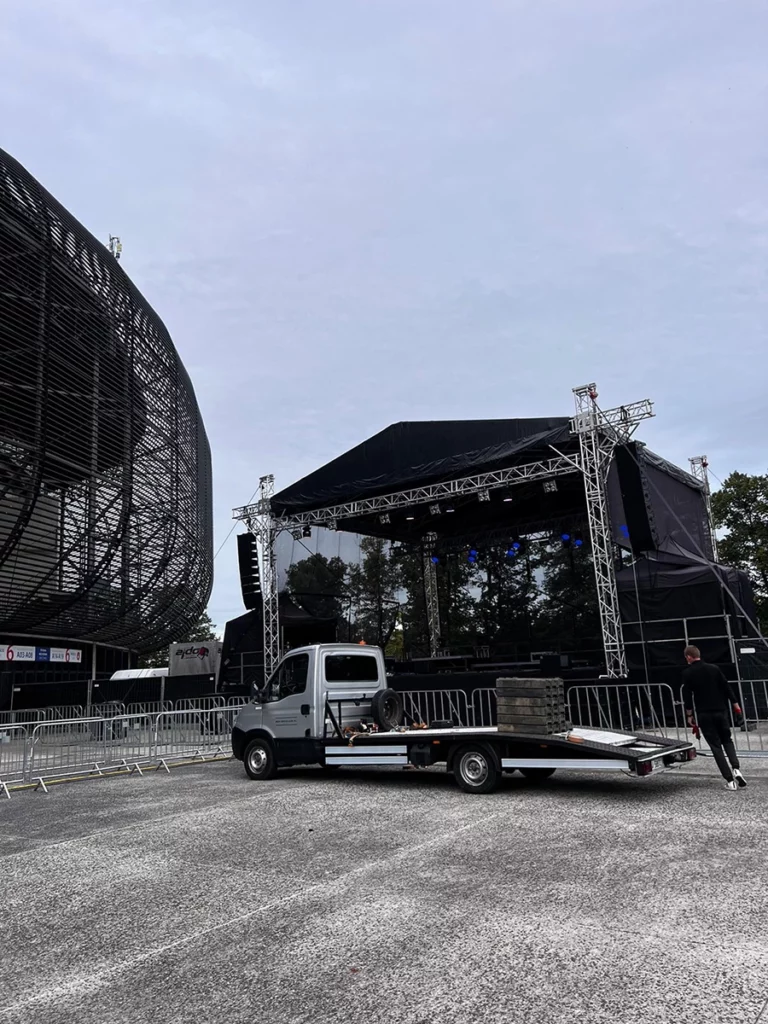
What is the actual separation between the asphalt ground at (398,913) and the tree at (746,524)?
3737 cm

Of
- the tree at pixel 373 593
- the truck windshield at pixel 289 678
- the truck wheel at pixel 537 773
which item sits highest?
the tree at pixel 373 593

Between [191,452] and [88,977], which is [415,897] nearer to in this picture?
[88,977]

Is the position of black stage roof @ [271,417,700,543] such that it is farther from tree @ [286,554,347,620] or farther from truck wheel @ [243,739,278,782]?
truck wheel @ [243,739,278,782]

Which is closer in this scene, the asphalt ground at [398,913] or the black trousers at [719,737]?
the asphalt ground at [398,913]

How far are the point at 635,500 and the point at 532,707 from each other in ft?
38.1

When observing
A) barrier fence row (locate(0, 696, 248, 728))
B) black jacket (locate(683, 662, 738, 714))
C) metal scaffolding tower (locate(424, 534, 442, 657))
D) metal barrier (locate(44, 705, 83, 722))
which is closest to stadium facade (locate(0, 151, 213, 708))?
barrier fence row (locate(0, 696, 248, 728))

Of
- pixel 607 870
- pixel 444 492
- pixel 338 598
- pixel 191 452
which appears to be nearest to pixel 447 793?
pixel 607 870

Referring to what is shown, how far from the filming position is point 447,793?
9586 mm

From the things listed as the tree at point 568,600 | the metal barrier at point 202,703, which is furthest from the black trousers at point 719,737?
the metal barrier at point 202,703

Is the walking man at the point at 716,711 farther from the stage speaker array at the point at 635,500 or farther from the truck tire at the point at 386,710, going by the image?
the stage speaker array at the point at 635,500

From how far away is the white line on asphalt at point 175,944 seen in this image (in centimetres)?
381

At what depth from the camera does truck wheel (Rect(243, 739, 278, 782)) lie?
11359mm

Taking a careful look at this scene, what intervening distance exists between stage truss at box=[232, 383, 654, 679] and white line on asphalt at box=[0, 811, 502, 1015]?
42.7 ft

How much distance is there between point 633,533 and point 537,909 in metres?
15.7
